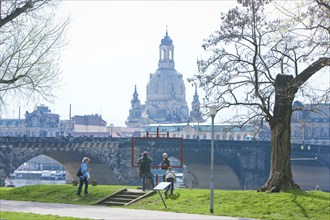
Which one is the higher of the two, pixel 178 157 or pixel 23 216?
pixel 178 157

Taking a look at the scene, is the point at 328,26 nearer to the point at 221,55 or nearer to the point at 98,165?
the point at 221,55

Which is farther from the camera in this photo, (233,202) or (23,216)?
(233,202)

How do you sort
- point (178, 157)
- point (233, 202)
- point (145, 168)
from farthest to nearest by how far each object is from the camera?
point (178, 157) < point (145, 168) < point (233, 202)

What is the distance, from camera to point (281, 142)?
34812 mm

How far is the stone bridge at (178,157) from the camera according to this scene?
333ft

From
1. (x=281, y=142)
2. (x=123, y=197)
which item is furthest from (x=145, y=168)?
(x=281, y=142)

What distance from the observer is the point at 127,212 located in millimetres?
29500

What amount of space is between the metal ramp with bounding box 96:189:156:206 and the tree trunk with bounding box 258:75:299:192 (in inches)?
194

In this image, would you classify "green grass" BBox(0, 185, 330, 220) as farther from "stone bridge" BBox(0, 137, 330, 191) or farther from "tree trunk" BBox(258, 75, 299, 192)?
"stone bridge" BBox(0, 137, 330, 191)

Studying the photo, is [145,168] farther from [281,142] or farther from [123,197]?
[281,142]

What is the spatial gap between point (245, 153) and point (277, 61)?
83.6m

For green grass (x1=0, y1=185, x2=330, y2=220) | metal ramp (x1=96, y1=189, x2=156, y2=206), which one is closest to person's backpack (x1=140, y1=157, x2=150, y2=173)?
metal ramp (x1=96, y1=189, x2=156, y2=206)

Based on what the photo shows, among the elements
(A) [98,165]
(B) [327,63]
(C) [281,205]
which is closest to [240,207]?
(C) [281,205]

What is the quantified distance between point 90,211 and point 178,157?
284ft
